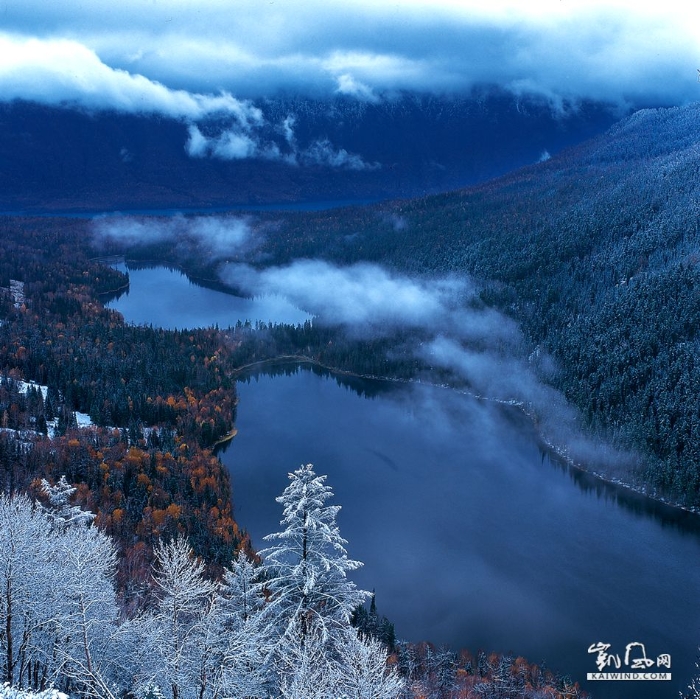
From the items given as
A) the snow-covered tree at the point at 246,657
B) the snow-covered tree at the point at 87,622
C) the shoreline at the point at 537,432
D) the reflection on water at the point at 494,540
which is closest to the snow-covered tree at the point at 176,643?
the snow-covered tree at the point at 246,657

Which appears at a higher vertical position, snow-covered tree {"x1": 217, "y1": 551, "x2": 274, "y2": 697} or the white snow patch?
snow-covered tree {"x1": 217, "y1": 551, "x2": 274, "y2": 697}

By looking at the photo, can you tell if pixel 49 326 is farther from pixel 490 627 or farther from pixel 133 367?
pixel 490 627

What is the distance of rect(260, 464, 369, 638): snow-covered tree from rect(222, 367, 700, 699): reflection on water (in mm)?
39749

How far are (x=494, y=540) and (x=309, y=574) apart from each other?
58951 mm

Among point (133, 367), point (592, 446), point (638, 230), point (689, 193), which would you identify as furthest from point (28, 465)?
point (689, 193)

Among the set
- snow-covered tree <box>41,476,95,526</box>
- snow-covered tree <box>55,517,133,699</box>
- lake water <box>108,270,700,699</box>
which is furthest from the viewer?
lake water <box>108,270,700,699</box>

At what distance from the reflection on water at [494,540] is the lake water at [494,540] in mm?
171

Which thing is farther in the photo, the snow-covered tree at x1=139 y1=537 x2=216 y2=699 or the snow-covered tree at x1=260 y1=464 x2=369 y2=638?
the snow-covered tree at x1=139 y1=537 x2=216 y2=699

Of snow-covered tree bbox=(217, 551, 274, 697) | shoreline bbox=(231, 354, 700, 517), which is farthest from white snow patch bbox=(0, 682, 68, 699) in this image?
shoreline bbox=(231, 354, 700, 517)

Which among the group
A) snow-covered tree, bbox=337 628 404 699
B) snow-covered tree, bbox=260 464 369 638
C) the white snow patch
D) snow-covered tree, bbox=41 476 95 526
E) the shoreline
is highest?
the shoreline

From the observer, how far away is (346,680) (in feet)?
71.5

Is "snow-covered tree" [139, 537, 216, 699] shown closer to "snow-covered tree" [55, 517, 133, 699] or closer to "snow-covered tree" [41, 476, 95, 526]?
"snow-covered tree" [55, 517, 133, 699]

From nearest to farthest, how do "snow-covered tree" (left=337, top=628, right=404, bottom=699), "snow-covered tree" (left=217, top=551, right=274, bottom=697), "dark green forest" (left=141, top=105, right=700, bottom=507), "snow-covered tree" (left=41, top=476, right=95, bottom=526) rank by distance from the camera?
"snow-covered tree" (left=337, top=628, right=404, bottom=699), "snow-covered tree" (left=217, top=551, right=274, bottom=697), "snow-covered tree" (left=41, top=476, right=95, bottom=526), "dark green forest" (left=141, top=105, right=700, bottom=507)

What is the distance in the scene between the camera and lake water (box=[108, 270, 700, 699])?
197 feet
